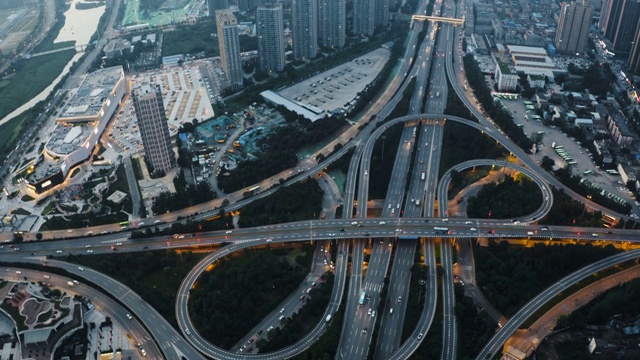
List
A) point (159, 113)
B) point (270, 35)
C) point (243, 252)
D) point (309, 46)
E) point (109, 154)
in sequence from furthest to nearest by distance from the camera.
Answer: point (309, 46)
point (270, 35)
point (109, 154)
point (159, 113)
point (243, 252)

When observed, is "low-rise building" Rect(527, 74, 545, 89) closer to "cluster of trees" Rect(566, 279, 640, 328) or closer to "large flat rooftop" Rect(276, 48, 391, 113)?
"large flat rooftop" Rect(276, 48, 391, 113)

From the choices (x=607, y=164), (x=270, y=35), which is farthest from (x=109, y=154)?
(x=607, y=164)

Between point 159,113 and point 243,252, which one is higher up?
point 159,113

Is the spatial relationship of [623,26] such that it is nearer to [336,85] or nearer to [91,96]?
[336,85]

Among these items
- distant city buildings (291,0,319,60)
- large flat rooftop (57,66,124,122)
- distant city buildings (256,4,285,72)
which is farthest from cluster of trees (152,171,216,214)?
distant city buildings (291,0,319,60)

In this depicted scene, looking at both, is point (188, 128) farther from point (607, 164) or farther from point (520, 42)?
point (520, 42)

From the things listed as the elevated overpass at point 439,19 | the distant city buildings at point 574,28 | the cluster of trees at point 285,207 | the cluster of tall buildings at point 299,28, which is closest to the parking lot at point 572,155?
the cluster of trees at point 285,207

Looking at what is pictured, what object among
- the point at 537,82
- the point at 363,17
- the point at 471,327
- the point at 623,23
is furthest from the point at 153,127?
the point at 623,23
